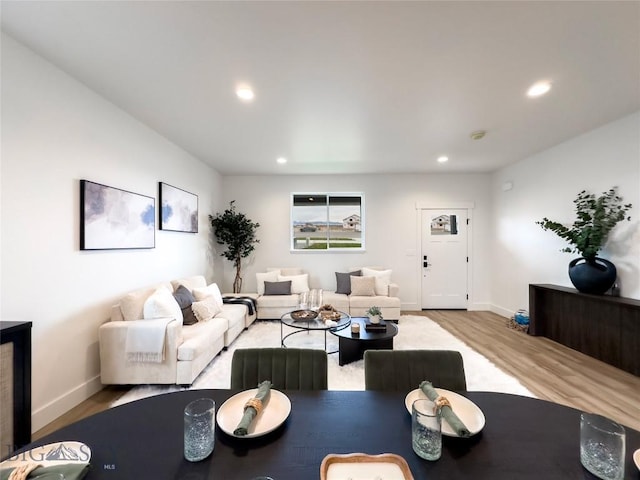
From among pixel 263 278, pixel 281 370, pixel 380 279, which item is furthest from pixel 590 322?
pixel 263 278

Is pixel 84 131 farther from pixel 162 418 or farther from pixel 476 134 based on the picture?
pixel 476 134

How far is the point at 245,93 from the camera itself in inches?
95.7

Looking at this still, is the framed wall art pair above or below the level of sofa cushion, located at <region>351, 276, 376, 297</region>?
above

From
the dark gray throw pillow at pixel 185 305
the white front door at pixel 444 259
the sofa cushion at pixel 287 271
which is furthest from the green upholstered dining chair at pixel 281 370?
the white front door at pixel 444 259

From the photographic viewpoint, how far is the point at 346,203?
5504 millimetres

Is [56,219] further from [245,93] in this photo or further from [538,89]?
[538,89]

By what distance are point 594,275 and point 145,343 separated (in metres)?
4.91

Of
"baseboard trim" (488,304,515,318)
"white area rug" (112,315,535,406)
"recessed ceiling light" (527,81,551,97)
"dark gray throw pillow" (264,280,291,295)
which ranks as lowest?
"white area rug" (112,315,535,406)

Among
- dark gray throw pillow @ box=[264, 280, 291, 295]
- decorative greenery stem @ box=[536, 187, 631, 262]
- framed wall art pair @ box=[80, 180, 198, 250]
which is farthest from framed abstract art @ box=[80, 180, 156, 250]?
decorative greenery stem @ box=[536, 187, 631, 262]

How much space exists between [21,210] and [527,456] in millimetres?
3102

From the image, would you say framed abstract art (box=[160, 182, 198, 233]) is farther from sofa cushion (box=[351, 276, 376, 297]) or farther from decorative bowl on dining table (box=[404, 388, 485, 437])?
decorative bowl on dining table (box=[404, 388, 485, 437])

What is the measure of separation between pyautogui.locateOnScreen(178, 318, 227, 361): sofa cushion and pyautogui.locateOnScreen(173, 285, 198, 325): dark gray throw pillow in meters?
0.11

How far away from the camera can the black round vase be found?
3006 millimetres

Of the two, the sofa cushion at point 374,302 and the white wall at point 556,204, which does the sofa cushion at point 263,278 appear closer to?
the sofa cushion at point 374,302
